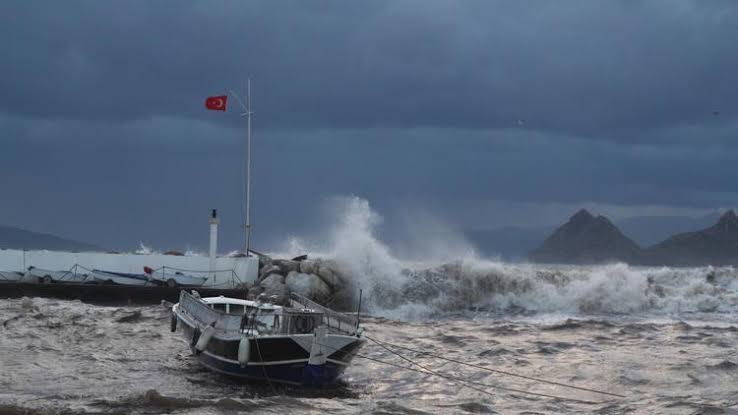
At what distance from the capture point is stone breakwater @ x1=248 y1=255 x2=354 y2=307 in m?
39.5

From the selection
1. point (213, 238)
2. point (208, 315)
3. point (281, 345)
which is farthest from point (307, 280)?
point (281, 345)

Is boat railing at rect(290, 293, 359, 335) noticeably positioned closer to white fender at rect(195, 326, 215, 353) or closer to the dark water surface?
the dark water surface

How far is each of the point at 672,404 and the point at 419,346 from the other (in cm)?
1069

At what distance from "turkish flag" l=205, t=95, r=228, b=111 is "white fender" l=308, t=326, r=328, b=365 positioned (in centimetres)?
2466

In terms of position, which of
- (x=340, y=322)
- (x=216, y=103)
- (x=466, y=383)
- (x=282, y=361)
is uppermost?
(x=216, y=103)

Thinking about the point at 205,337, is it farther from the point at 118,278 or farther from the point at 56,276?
the point at 56,276

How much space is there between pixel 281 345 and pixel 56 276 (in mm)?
26784

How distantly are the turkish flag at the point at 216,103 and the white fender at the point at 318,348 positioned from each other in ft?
80.9

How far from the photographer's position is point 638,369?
21.6 metres

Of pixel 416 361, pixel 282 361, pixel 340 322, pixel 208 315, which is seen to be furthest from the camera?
pixel 416 361

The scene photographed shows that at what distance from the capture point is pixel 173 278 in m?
40.2

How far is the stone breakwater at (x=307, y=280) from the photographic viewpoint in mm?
39500

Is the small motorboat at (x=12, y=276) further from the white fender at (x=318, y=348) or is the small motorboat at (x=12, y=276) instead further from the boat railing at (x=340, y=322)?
the white fender at (x=318, y=348)

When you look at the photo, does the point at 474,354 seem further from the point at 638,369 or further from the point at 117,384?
the point at 117,384
